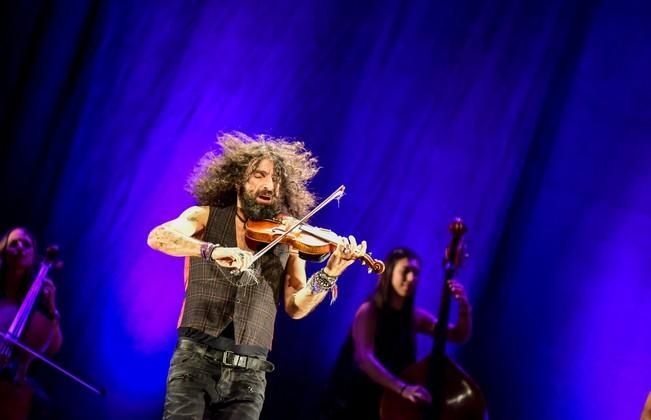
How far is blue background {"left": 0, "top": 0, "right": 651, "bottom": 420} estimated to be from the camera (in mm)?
4547

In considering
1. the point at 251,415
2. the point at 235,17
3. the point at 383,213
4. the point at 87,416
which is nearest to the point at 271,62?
the point at 235,17

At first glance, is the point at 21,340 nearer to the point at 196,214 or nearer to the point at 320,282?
the point at 196,214

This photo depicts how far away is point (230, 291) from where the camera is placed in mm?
2865

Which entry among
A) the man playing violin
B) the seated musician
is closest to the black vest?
the man playing violin

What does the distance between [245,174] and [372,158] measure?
71.2 inches

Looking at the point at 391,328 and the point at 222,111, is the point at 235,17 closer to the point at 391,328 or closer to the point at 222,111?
the point at 222,111

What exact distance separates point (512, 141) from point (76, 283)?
2.87 meters

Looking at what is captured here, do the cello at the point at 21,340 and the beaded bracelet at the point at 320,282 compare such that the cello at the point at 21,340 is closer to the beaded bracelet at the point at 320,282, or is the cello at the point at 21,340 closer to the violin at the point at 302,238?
the violin at the point at 302,238

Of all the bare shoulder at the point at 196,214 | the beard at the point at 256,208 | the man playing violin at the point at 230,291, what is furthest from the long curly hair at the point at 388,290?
the bare shoulder at the point at 196,214

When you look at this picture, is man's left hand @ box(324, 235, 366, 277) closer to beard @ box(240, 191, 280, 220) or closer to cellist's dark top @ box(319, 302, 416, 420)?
beard @ box(240, 191, 280, 220)

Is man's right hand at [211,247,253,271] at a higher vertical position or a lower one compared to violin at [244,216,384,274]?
lower

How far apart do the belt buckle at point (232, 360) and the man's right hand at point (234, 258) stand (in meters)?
0.34

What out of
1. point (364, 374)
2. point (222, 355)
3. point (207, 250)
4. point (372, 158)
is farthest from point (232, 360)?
point (372, 158)

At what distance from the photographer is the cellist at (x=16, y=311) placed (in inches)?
149
